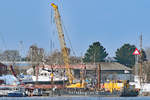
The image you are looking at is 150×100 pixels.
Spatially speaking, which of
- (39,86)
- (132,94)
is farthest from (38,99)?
(39,86)

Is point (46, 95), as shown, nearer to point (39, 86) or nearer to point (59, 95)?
point (59, 95)

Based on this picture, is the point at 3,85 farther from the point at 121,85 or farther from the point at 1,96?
the point at 121,85

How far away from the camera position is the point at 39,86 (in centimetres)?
19312

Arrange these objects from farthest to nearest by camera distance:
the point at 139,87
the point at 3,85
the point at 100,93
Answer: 1. the point at 139,87
2. the point at 3,85
3. the point at 100,93

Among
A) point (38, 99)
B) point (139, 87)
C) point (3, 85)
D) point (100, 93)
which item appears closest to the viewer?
point (38, 99)

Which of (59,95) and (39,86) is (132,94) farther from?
(39,86)

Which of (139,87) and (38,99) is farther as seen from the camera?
(139,87)

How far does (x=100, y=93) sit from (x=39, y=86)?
1408 inches

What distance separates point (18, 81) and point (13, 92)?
15.5 m

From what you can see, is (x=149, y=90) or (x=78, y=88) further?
(x=149, y=90)

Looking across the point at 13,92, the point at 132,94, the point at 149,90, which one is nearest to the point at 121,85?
the point at 132,94

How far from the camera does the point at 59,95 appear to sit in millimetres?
165250

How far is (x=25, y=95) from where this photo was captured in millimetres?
171125

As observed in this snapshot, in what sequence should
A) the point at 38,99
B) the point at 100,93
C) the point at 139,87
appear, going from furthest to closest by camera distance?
the point at 139,87 → the point at 100,93 → the point at 38,99
